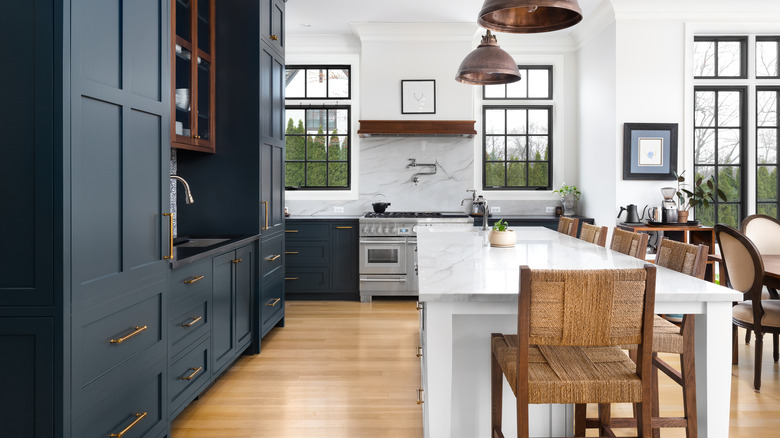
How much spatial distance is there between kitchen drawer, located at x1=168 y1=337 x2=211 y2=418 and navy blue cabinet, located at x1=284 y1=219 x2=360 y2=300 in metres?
2.62

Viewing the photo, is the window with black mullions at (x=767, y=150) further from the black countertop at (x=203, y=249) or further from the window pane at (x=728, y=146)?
the black countertop at (x=203, y=249)

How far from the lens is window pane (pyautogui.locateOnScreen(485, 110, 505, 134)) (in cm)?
615

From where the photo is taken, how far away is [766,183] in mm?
5348

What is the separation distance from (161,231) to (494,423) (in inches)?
63.9

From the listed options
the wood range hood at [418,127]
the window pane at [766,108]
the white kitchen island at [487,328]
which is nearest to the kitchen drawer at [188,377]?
the white kitchen island at [487,328]

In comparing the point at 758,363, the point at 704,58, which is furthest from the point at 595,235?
the point at 704,58

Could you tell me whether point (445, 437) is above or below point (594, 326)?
below

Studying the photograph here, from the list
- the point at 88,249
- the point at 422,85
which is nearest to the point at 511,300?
the point at 88,249

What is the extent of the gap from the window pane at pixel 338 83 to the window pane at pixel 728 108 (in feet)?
13.7

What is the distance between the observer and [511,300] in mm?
1708

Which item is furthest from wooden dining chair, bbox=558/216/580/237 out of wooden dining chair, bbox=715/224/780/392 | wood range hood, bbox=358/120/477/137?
wood range hood, bbox=358/120/477/137

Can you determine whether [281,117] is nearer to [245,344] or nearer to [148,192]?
[245,344]

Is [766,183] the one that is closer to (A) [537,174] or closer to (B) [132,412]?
(A) [537,174]

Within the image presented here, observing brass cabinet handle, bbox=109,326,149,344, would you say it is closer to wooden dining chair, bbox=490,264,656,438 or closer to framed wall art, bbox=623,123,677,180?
wooden dining chair, bbox=490,264,656,438
